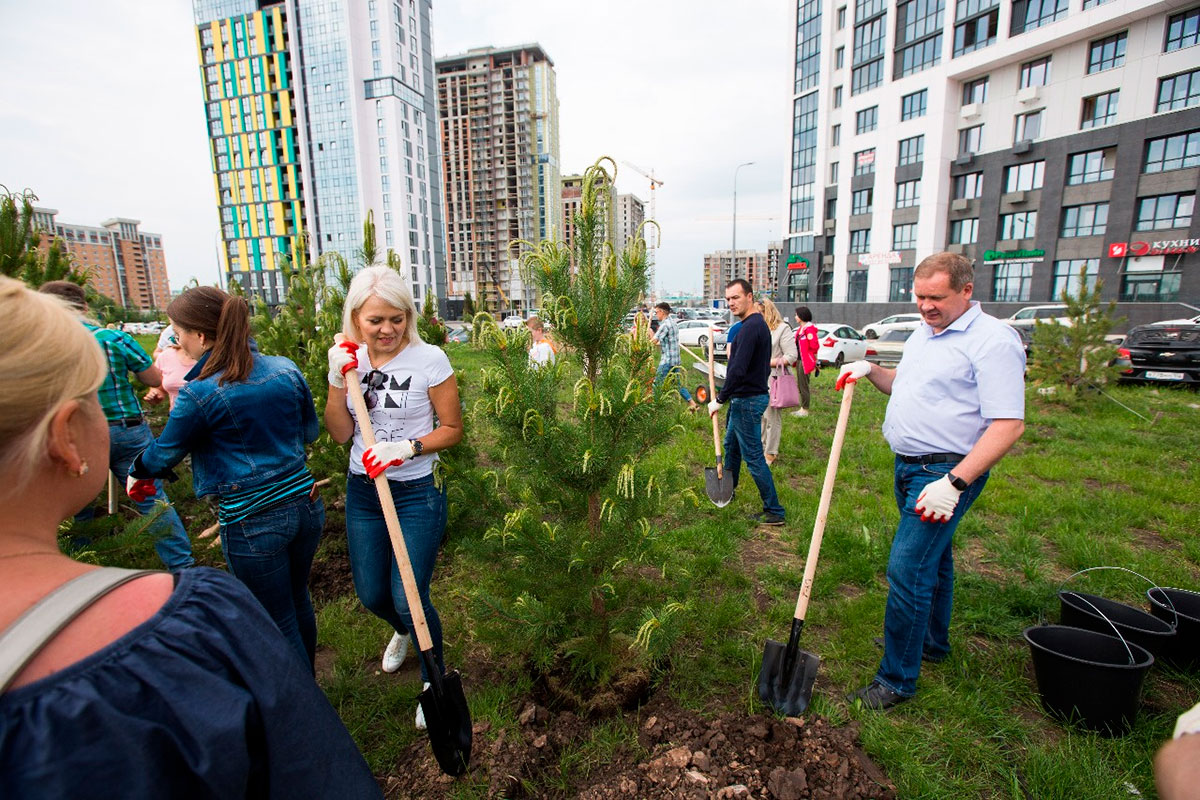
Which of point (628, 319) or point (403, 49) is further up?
point (403, 49)

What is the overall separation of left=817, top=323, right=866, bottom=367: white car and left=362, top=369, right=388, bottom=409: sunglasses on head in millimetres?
15866

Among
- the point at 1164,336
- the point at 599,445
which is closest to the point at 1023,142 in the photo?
the point at 1164,336

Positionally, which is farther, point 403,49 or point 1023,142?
point 403,49

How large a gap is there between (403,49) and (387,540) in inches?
3102

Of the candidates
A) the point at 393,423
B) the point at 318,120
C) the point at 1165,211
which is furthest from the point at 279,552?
the point at 318,120

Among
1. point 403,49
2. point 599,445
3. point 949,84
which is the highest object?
point 403,49

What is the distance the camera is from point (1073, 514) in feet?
16.7

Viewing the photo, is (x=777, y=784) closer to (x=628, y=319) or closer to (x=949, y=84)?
(x=628, y=319)

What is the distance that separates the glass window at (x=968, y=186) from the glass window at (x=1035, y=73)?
194 inches

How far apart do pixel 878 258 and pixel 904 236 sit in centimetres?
199

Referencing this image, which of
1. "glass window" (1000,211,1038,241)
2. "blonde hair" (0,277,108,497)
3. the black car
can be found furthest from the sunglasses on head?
"glass window" (1000,211,1038,241)

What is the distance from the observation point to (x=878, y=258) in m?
37.9

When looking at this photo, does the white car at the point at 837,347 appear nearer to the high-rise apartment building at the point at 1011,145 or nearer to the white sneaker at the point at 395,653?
the white sneaker at the point at 395,653

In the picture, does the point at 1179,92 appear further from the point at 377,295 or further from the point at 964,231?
the point at 377,295
